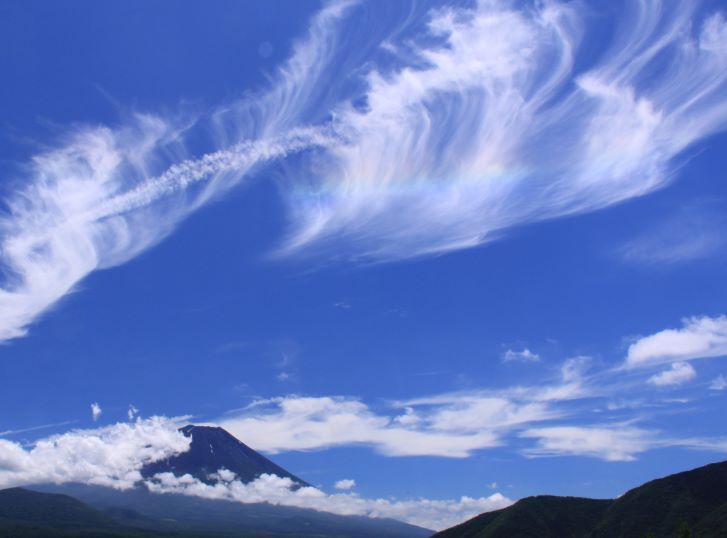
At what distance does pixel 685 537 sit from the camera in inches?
6521
